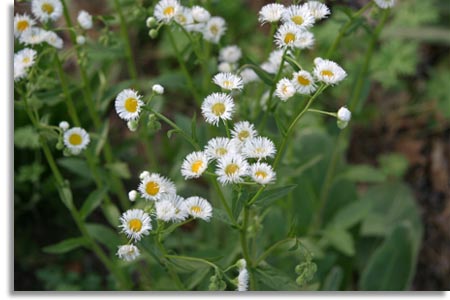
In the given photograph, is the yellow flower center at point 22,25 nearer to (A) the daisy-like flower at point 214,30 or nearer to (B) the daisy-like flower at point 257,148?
(A) the daisy-like flower at point 214,30

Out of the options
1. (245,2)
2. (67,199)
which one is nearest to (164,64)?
(245,2)

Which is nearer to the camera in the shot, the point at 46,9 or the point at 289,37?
the point at 289,37

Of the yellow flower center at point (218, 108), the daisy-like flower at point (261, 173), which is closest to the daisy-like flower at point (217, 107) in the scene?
the yellow flower center at point (218, 108)

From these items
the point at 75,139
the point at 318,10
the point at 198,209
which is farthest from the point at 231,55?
the point at 198,209

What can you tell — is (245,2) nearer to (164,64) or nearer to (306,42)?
(164,64)

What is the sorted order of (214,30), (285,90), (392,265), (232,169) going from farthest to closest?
(392,265) < (214,30) < (285,90) < (232,169)

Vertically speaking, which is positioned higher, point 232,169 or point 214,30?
point 214,30

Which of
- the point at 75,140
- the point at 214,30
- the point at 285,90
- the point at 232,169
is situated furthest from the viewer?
the point at 214,30

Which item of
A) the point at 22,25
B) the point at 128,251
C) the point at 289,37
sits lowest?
the point at 128,251

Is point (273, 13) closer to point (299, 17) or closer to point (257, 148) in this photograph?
point (299, 17)
